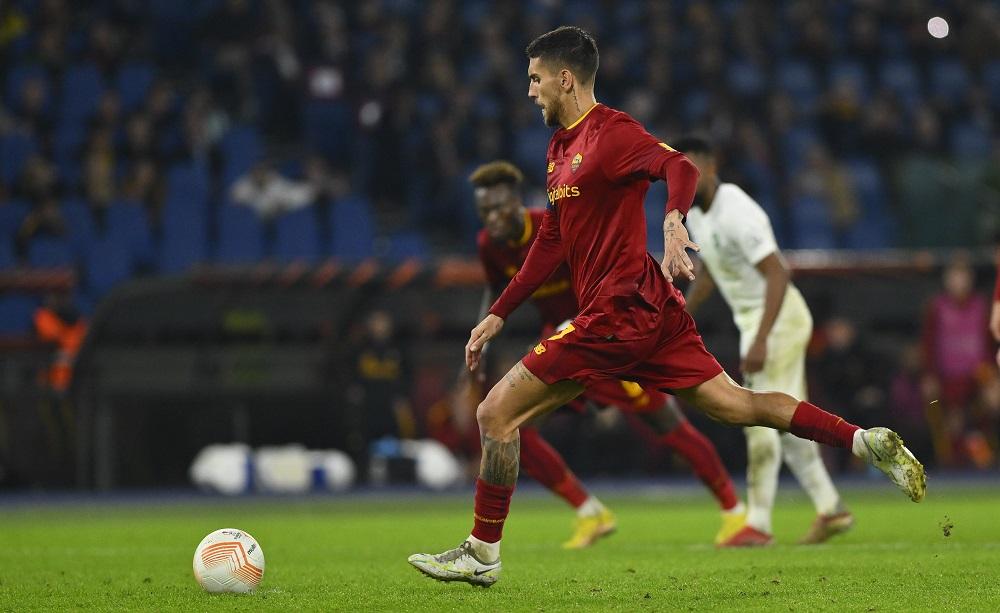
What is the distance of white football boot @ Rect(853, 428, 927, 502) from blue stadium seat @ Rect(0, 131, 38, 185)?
14971 mm

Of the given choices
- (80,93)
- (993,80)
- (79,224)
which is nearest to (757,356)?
(79,224)

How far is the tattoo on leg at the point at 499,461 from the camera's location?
6.10m

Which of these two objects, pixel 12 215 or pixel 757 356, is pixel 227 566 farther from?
pixel 12 215

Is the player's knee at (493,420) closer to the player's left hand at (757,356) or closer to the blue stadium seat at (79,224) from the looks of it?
the player's left hand at (757,356)

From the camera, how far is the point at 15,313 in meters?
17.0

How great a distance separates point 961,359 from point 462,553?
11202 mm

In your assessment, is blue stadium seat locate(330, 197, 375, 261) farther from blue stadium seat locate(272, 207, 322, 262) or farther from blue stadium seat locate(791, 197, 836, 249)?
blue stadium seat locate(791, 197, 836, 249)

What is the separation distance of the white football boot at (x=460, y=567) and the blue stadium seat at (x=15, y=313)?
39.6ft

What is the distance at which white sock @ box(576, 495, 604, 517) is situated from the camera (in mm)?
9102

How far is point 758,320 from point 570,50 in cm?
319

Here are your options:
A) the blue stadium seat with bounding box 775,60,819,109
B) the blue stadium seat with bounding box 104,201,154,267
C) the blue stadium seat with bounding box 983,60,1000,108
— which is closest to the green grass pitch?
the blue stadium seat with bounding box 104,201,154,267

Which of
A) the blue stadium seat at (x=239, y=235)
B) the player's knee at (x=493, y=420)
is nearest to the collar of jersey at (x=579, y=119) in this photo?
the player's knee at (x=493, y=420)

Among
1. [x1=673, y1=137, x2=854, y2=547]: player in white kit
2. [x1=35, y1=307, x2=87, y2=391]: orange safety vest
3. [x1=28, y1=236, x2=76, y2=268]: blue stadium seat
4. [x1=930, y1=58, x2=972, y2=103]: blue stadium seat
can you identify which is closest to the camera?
[x1=673, y1=137, x2=854, y2=547]: player in white kit

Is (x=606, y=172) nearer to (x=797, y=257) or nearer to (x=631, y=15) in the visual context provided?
(x=797, y=257)
